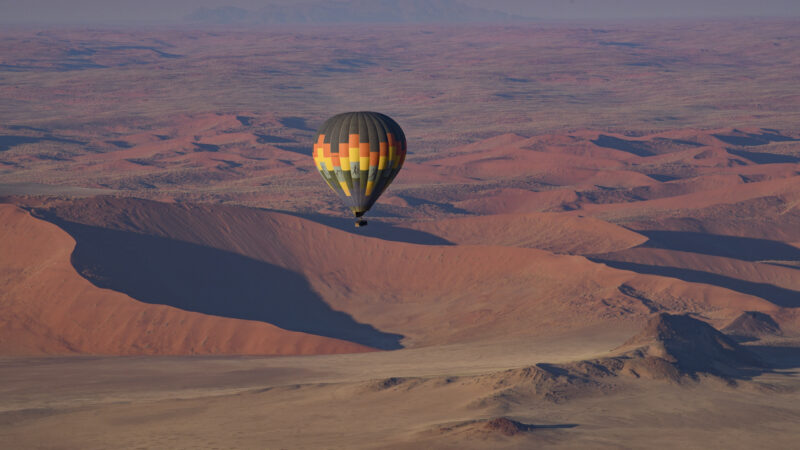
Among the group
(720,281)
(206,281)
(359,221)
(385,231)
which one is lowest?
(385,231)

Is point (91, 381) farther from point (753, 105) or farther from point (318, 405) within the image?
point (753, 105)

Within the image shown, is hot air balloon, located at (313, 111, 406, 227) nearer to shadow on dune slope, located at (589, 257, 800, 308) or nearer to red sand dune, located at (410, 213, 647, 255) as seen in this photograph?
shadow on dune slope, located at (589, 257, 800, 308)

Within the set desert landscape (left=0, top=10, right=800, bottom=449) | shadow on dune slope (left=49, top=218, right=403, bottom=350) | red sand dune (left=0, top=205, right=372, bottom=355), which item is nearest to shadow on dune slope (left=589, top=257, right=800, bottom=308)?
desert landscape (left=0, top=10, right=800, bottom=449)

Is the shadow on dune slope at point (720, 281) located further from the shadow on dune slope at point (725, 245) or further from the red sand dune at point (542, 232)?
the shadow on dune slope at point (725, 245)

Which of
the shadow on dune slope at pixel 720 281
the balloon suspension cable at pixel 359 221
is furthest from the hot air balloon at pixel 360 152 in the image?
the shadow on dune slope at pixel 720 281

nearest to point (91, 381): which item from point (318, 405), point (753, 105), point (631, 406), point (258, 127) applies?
point (318, 405)

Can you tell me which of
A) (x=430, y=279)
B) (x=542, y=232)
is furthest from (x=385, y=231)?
(x=430, y=279)

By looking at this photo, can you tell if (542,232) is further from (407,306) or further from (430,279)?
(407,306)
